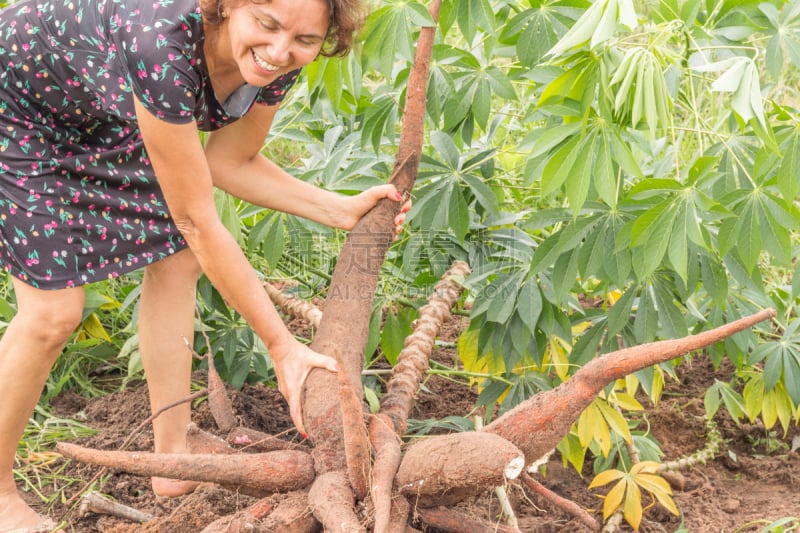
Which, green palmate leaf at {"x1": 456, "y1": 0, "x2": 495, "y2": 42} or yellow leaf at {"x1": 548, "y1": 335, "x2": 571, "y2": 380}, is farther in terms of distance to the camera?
yellow leaf at {"x1": 548, "y1": 335, "x2": 571, "y2": 380}

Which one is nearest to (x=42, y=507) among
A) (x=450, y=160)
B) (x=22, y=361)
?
(x=22, y=361)

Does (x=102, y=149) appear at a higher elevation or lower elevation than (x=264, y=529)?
higher

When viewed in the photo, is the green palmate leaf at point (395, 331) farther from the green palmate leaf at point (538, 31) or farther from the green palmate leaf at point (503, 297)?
the green palmate leaf at point (538, 31)

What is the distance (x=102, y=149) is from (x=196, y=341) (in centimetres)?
73

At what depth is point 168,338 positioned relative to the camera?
1885 mm

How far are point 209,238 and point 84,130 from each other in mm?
483

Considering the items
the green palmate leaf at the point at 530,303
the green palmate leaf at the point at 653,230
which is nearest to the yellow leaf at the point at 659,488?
the green palmate leaf at the point at 530,303

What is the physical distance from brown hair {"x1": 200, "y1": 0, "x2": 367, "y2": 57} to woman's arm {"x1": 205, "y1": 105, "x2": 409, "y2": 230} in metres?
0.30

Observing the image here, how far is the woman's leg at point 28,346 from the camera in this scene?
5.49 ft

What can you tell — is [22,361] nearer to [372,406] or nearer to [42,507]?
[42,507]

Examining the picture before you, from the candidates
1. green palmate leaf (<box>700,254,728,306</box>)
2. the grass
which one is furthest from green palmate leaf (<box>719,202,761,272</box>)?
the grass

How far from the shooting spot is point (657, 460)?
83.5 inches

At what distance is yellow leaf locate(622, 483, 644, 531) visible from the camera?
186 centimetres

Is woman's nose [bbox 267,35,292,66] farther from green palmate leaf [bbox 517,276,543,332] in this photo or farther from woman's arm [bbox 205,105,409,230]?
green palmate leaf [bbox 517,276,543,332]
